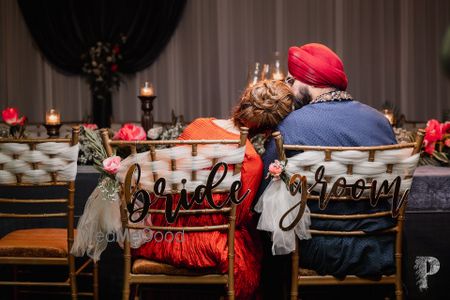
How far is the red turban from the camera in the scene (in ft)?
7.09

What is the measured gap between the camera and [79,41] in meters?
6.22

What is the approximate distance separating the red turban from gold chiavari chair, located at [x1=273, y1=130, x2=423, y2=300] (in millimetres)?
341

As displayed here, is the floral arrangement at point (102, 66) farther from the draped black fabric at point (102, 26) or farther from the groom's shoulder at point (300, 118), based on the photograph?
the groom's shoulder at point (300, 118)

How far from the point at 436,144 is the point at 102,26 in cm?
419

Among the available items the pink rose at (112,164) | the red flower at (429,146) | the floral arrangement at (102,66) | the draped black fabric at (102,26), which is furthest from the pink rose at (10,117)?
the draped black fabric at (102,26)

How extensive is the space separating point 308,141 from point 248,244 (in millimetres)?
409

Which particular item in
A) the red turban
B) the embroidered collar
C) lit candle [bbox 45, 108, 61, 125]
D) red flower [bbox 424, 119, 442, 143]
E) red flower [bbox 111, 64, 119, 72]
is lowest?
red flower [bbox 424, 119, 442, 143]

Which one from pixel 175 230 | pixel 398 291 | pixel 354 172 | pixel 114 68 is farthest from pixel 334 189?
pixel 114 68

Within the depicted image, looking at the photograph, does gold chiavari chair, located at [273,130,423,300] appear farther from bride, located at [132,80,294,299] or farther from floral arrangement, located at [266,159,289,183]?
A: bride, located at [132,80,294,299]

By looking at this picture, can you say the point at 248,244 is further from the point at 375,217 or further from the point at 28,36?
the point at 28,36

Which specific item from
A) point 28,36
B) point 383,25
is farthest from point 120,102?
point 383,25

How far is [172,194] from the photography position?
6.46 feet

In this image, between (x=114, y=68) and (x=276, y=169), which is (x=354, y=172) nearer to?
(x=276, y=169)

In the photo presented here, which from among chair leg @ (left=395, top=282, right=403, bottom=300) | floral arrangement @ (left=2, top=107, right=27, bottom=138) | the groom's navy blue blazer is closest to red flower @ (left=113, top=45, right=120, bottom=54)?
floral arrangement @ (left=2, top=107, right=27, bottom=138)
